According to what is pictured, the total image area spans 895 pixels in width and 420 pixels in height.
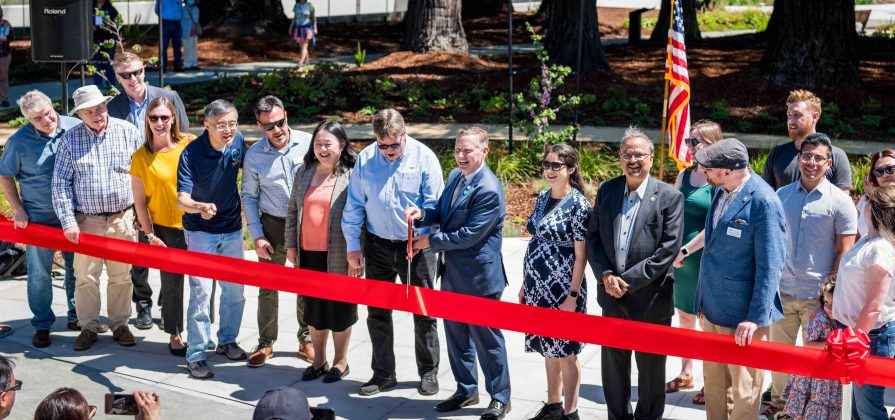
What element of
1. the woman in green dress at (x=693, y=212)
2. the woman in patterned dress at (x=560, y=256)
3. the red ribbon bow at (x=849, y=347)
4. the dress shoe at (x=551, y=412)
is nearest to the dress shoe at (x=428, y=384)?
the dress shoe at (x=551, y=412)

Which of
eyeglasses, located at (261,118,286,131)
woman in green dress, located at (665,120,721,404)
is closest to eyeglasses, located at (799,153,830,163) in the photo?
woman in green dress, located at (665,120,721,404)

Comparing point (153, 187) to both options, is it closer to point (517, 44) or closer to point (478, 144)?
point (478, 144)

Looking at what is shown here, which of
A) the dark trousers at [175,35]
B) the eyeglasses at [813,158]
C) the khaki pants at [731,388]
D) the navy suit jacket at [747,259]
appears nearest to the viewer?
the navy suit jacket at [747,259]

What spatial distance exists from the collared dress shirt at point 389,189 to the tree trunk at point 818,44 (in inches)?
446

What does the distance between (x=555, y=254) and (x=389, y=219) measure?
122 cm

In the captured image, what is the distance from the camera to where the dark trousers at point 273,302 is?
8102 mm

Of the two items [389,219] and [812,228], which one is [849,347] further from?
[389,219]

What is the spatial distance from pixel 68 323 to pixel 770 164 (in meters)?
5.64

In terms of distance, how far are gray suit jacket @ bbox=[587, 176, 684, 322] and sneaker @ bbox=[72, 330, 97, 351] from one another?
13.8ft

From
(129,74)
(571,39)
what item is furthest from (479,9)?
(129,74)

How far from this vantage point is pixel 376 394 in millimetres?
7598

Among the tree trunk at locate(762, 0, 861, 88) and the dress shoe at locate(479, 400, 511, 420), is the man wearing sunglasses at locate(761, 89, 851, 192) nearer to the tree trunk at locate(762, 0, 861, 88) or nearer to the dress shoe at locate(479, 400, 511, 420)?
the dress shoe at locate(479, 400, 511, 420)

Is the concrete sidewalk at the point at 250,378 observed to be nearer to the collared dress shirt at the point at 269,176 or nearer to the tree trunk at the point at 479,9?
the collared dress shirt at the point at 269,176

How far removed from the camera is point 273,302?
8375 millimetres
